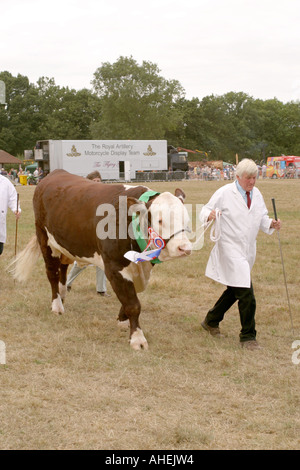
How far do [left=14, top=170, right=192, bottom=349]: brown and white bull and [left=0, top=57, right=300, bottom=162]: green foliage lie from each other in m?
59.3

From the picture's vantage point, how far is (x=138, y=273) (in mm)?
5902

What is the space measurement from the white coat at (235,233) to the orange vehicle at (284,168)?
4634 centimetres

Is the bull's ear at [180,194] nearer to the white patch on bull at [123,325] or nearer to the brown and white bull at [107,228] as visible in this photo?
the brown and white bull at [107,228]

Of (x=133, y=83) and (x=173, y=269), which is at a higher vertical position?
(x=133, y=83)

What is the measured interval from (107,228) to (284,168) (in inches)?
1908

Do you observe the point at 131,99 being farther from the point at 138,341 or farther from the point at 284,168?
the point at 138,341

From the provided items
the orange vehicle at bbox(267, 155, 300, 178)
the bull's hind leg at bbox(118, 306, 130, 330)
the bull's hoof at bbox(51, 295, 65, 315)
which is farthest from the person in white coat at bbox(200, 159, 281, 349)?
the orange vehicle at bbox(267, 155, 300, 178)

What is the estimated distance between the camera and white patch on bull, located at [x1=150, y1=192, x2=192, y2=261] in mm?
5117

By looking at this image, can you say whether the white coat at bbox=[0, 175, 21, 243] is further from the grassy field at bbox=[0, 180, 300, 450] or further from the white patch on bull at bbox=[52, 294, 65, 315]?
the white patch on bull at bbox=[52, 294, 65, 315]

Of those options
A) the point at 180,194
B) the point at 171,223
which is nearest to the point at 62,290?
the point at 180,194

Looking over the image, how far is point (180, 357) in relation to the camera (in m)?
5.43

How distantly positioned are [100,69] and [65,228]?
213 feet
